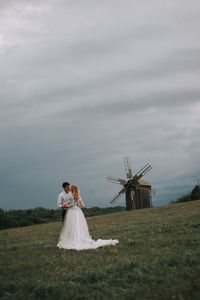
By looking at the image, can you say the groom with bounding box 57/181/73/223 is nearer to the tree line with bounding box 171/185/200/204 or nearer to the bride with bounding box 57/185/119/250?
the bride with bounding box 57/185/119/250

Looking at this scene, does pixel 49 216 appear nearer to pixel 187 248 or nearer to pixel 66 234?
pixel 66 234

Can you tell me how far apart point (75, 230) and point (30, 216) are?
33585 mm

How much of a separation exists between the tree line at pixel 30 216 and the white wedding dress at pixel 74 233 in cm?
2806

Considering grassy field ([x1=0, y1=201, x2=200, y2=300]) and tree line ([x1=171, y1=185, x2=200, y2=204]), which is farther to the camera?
tree line ([x1=171, y1=185, x2=200, y2=204])

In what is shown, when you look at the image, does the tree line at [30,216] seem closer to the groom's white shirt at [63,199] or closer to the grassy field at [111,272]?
the groom's white shirt at [63,199]

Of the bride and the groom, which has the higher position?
the groom

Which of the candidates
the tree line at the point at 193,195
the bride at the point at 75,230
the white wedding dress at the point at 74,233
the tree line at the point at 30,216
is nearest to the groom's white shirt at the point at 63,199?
the bride at the point at 75,230

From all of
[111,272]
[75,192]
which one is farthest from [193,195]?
[111,272]

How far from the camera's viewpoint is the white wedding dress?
14797 mm

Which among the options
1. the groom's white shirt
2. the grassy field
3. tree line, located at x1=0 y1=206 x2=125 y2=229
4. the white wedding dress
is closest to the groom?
the groom's white shirt

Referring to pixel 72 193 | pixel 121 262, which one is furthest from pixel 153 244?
pixel 72 193

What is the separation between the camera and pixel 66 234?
1542 cm

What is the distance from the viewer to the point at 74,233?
15.2 metres

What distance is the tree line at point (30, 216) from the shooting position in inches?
1714
